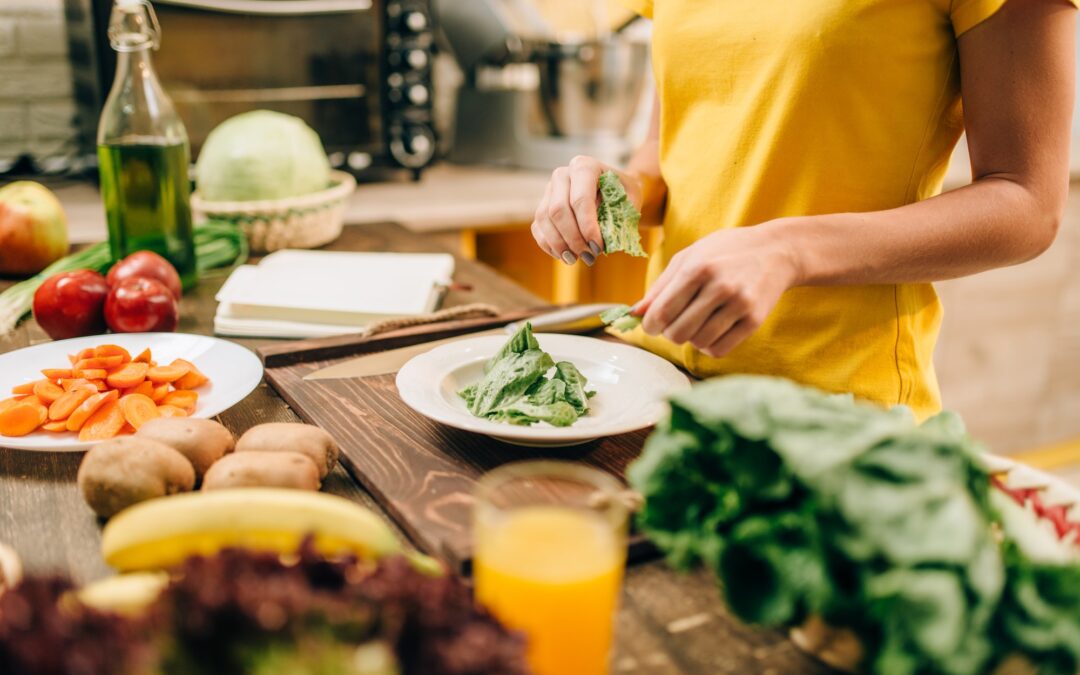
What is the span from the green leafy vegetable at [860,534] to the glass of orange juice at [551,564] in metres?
0.09

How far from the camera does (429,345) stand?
4.40 ft

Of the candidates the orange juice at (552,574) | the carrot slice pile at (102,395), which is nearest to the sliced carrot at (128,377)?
the carrot slice pile at (102,395)

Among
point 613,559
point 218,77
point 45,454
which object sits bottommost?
point 45,454

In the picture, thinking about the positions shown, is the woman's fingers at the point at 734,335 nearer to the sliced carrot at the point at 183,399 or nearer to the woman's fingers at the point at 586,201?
the woman's fingers at the point at 586,201

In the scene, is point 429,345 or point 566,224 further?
point 429,345

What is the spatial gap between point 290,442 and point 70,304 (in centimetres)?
69

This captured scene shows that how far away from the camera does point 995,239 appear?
104cm

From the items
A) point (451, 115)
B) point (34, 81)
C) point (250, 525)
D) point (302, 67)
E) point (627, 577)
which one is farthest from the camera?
point (451, 115)

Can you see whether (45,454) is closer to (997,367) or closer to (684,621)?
(684,621)

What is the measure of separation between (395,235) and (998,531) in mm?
1569

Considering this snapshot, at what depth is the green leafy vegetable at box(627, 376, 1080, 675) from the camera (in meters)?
0.56

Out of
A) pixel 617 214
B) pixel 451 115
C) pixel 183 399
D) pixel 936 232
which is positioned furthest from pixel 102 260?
pixel 451 115

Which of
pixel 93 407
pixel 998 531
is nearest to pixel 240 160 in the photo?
pixel 93 407

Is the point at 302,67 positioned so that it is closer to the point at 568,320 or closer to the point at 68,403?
the point at 568,320
